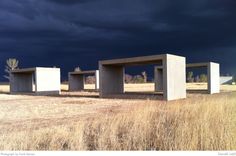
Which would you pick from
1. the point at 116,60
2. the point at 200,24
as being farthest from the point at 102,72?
the point at 200,24

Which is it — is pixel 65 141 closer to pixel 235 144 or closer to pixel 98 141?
pixel 98 141

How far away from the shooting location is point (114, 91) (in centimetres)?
1995

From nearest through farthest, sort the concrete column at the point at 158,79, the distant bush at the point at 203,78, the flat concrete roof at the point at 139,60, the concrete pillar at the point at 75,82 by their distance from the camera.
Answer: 1. the flat concrete roof at the point at 139,60
2. the concrete column at the point at 158,79
3. the concrete pillar at the point at 75,82
4. the distant bush at the point at 203,78

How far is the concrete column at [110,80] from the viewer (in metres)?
18.7

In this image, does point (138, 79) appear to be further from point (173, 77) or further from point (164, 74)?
point (164, 74)

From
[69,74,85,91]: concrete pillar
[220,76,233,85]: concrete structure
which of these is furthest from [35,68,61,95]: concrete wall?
[220,76,233,85]: concrete structure

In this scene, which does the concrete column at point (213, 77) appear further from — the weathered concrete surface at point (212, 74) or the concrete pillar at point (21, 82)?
the concrete pillar at point (21, 82)

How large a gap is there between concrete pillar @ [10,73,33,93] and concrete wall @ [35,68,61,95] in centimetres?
415

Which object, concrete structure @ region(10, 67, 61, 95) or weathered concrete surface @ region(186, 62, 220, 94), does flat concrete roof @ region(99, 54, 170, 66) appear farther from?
concrete structure @ region(10, 67, 61, 95)

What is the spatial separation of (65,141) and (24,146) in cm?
57

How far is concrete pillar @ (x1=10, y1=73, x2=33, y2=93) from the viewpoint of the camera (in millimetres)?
26138

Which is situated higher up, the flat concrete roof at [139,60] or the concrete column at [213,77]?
the flat concrete roof at [139,60]

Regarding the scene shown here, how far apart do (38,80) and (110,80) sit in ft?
21.0

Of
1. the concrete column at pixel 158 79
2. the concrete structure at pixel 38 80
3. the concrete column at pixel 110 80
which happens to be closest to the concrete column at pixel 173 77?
the concrete column at pixel 110 80
